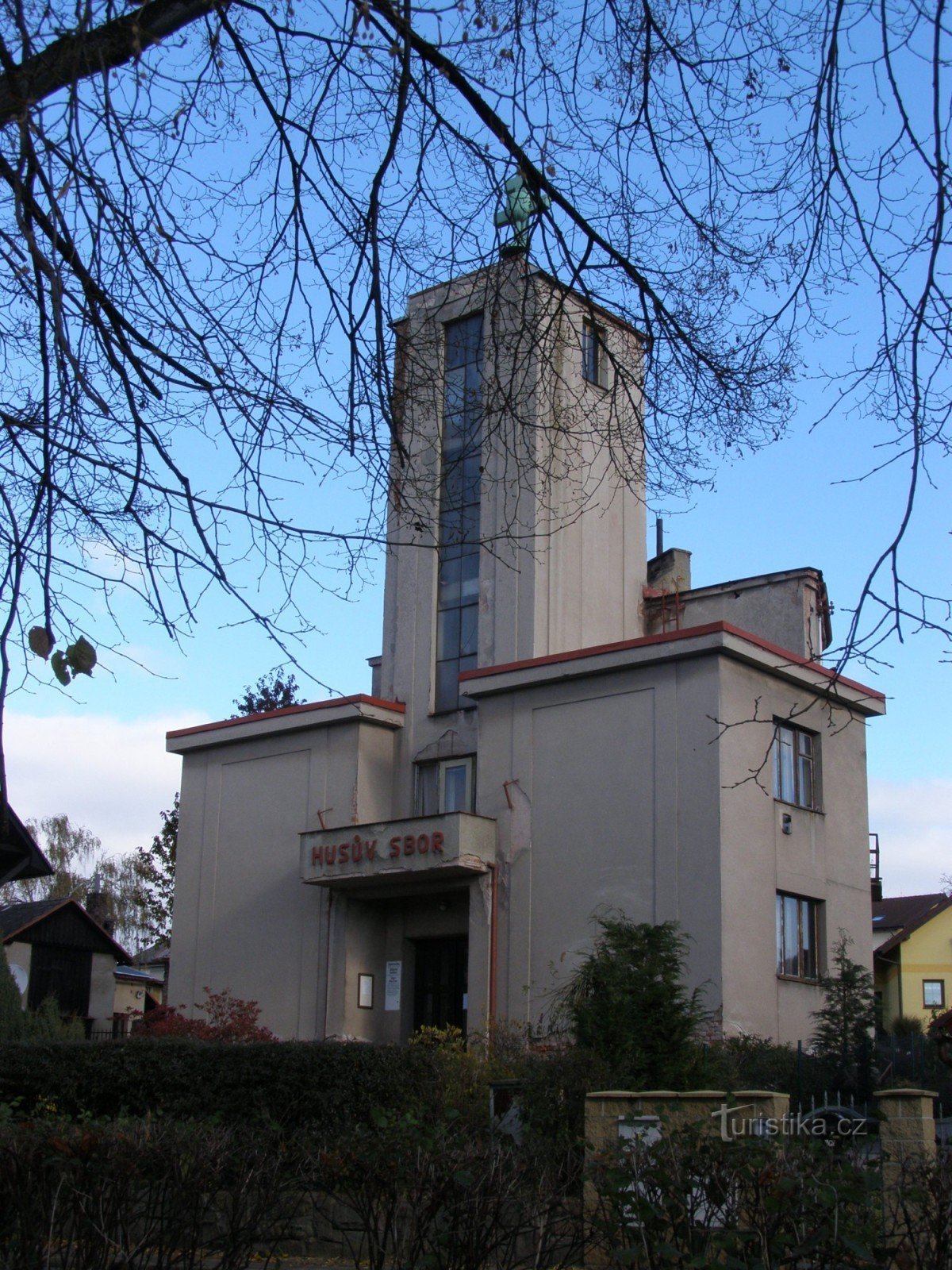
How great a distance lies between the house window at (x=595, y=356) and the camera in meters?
9.71

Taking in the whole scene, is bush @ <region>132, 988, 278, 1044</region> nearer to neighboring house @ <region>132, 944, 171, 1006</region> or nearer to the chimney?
the chimney

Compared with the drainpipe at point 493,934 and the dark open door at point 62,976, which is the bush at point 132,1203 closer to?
the drainpipe at point 493,934

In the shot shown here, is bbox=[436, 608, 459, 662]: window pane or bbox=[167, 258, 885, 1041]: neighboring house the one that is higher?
bbox=[436, 608, 459, 662]: window pane

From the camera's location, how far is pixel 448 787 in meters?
30.5

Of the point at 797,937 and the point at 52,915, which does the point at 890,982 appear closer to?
the point at 797,937

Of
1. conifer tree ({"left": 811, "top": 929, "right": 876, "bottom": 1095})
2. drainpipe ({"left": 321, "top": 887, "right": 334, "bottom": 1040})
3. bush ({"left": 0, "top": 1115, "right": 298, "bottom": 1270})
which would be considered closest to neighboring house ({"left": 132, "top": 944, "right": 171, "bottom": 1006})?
drainpipe ({"left": 321, "top": 887, "right": 334, "bottom": 1040})

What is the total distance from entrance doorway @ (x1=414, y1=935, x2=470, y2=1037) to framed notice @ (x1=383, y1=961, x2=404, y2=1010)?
371 mm

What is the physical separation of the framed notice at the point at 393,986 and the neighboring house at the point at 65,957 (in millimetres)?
16560

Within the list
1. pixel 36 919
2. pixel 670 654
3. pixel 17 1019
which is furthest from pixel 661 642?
pixel 36 919

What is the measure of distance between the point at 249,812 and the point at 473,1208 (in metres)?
26.1

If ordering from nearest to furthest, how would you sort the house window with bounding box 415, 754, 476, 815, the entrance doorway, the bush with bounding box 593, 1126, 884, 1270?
the bush with bounding box 593, 1126, 884, 1270 → the entrance doorway → the house window with bounding box 415, 754, 476, 815

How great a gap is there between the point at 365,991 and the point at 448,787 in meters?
4.37

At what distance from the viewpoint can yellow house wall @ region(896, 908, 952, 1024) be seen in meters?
52.2

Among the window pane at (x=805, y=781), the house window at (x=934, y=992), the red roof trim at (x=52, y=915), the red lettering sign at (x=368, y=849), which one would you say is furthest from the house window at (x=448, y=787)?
the house window at (x=934, y=992)
